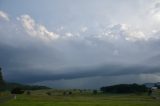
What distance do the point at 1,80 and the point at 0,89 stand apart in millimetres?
4184

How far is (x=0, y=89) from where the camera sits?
495 feet

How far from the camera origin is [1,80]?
150 metres

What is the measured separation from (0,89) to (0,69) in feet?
34.6

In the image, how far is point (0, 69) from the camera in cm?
14575
